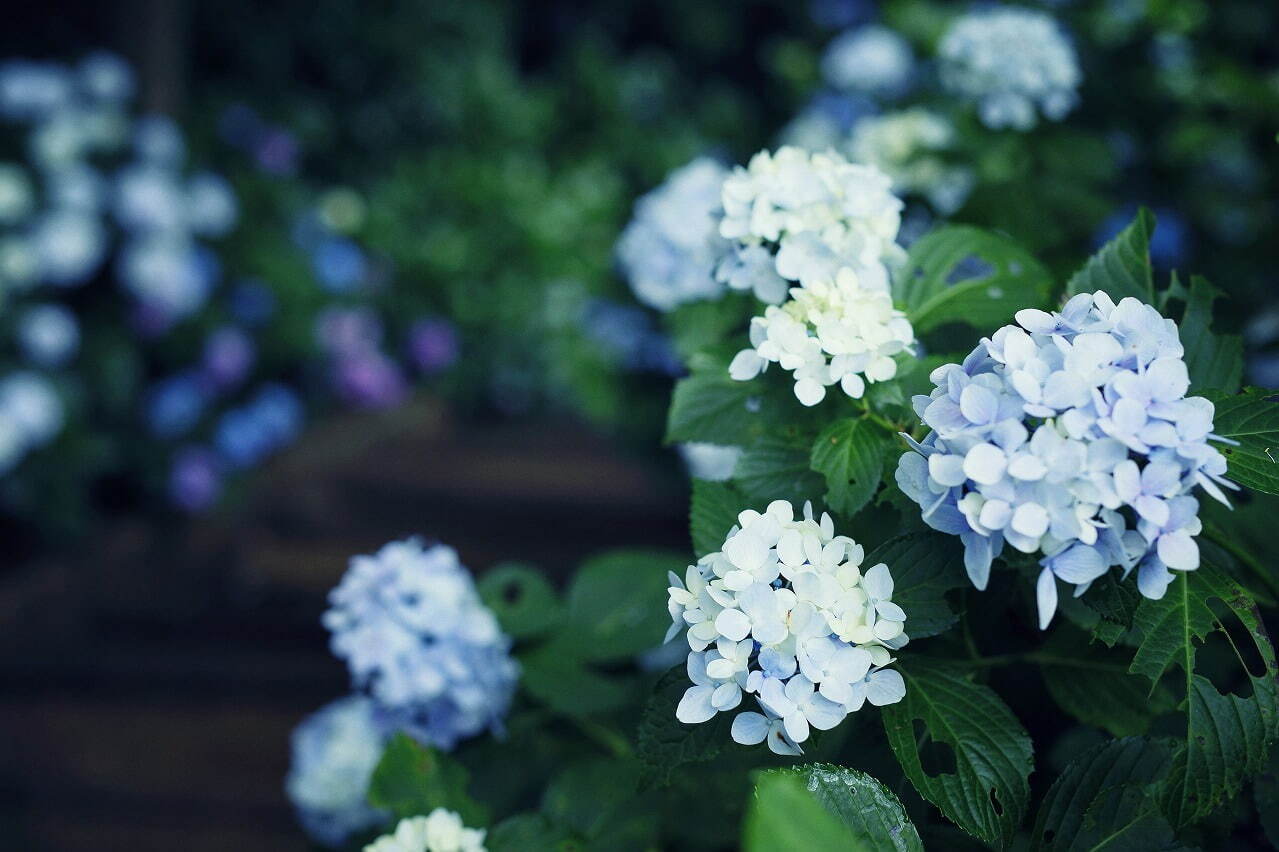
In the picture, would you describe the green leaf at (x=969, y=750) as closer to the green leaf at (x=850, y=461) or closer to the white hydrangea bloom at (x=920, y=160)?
the green leaf at (x=850, y=461)

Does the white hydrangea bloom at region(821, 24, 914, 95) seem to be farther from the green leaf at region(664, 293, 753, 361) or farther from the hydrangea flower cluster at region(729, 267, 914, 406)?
the hydrangea flower cluster at region(729, 267, 914, 406)

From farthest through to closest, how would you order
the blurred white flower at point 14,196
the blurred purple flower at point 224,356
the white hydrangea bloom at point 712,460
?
the blurred purple flower at point 224,356
the blurred white flower at point 14,196
the white hydrangea bloom at point 712,460

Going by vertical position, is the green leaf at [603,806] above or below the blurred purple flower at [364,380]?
below

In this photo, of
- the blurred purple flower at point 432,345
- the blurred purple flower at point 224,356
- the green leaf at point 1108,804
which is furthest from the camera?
the blurred purple flower at point 432,345

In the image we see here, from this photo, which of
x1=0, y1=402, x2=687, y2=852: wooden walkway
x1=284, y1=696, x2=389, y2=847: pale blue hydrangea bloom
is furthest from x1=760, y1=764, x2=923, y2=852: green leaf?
x1=0, y1=402, x2=687, y2=852: wooden walkway

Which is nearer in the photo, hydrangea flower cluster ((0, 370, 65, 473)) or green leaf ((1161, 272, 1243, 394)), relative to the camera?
green leaf ((1161, 272, 1243, 394))

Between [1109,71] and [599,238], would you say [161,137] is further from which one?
[1109,71]

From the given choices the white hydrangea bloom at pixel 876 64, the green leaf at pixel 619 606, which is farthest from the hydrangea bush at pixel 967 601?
the white hydrangea bloom at pixel 876 64
